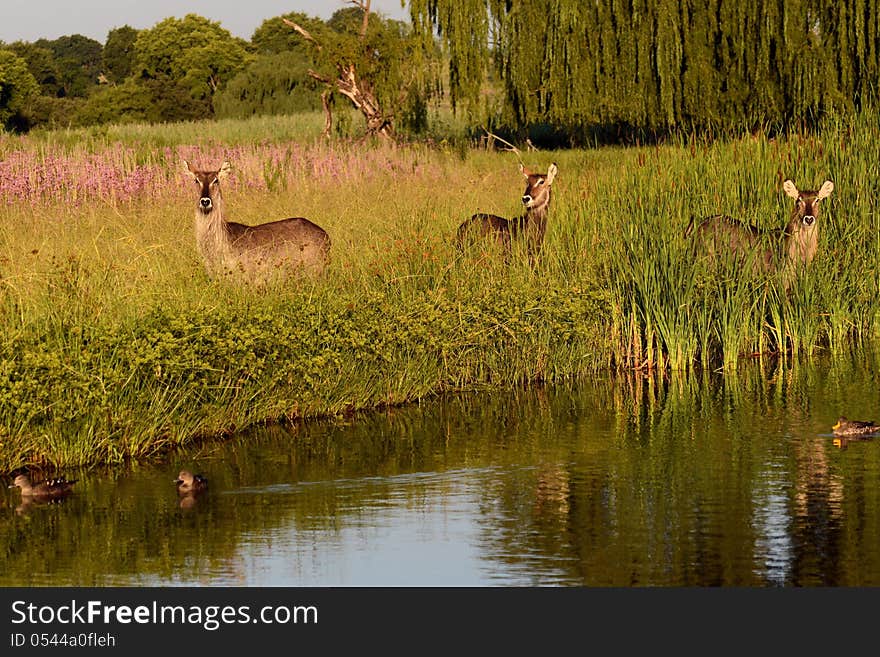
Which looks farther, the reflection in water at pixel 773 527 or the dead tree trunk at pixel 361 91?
the dead tree trunk at pixel 361 91

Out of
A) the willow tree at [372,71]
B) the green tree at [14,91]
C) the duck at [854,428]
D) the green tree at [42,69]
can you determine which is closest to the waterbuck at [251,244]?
the duck at [854,428]

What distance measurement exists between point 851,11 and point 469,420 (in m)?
18.9

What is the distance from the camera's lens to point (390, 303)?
14.0 m

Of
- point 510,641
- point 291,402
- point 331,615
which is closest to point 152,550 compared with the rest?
point 331,615

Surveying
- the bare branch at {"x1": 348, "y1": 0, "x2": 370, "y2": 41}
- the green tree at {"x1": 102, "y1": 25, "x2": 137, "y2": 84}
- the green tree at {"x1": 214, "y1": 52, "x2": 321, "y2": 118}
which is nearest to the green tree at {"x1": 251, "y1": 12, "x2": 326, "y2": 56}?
the green tree at {"x1": 102, "y1": 25, "x2": 137, "y2": 84}

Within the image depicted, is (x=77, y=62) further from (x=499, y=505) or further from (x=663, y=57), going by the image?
(x=499, y=505)

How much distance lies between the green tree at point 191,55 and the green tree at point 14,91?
7.89 metres

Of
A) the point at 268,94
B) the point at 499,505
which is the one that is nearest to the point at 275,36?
the point at 268,94

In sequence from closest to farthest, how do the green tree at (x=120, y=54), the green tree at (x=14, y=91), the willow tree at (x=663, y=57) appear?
1. the willow tree at (x=663, y=57)
2. the green tree at (x=14, y=91)
3. the green tree at (x=120, y=54)

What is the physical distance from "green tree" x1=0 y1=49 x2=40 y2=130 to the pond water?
77181mm

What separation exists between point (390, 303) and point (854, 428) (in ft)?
15.5

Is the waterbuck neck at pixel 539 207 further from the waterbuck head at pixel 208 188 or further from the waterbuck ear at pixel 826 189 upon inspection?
the waterbuck head at pixel 208 188

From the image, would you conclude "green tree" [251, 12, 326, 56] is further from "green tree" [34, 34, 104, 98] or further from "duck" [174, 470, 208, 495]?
"duck" [174, 470, 208, 495]

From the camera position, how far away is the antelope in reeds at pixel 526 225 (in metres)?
16.2
